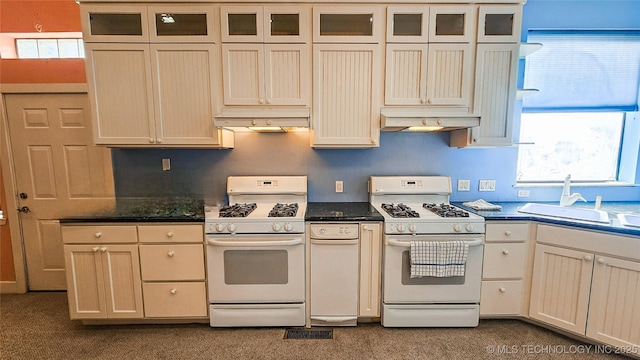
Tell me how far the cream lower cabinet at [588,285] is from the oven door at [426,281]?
1.52ft

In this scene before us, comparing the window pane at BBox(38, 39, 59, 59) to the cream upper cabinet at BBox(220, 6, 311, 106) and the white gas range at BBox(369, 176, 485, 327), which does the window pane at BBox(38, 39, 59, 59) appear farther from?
the white gas range at BBox(369, 176, 485, 327)

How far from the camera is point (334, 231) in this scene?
2.20 m

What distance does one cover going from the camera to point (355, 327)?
2311 mm

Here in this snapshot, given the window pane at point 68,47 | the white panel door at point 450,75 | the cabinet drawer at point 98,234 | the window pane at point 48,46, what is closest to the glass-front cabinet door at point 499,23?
the white panel door at point 450,75

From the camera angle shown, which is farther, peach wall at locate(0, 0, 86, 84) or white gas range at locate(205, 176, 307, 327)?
peach wall at locate(0, 0, 86, 84)

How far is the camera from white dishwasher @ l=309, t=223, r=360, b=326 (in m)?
2.20

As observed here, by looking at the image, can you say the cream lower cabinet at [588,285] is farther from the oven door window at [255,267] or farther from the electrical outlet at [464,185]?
the oven door window at [255,267]

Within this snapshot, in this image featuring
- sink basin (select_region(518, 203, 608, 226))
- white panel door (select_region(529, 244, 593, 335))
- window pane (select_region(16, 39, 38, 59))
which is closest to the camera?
white panel door (select_region(529, 244, 593, 335))

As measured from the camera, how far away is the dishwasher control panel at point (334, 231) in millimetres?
2195

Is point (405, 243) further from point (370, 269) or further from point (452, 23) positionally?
point (452, 23)

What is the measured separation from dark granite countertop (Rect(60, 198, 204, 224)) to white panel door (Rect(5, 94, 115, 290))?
321 mm

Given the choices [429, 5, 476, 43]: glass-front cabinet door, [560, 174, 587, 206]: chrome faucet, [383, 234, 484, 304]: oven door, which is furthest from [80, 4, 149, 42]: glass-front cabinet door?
[560, 174, 587, 206]: chrome faucet

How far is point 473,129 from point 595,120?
4.71 ft

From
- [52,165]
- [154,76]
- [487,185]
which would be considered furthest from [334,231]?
[52,165]
